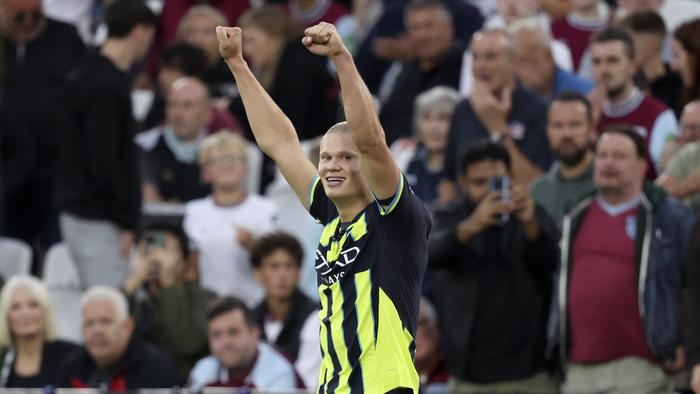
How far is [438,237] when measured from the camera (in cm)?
1084

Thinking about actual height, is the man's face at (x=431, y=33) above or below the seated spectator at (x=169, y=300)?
above

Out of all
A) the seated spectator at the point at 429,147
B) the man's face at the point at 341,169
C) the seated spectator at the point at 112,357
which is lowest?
the seated spectator at the point at 112,357

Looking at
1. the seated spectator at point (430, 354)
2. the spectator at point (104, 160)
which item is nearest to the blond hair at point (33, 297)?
the spectator at point (104, 160)

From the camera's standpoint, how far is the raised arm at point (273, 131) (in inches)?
292

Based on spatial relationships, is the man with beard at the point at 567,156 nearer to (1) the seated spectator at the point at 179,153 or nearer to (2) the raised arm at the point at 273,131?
(1) the seated spectator at the point at 179,153

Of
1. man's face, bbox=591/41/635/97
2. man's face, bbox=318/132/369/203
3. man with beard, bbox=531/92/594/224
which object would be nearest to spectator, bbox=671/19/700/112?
man's face, bbox=591/41/635/97

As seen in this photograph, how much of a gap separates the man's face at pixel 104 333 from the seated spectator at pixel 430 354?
1907 mm

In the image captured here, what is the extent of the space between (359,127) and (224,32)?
91 cm

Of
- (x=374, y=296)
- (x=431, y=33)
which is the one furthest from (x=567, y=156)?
(x=374, y=296)

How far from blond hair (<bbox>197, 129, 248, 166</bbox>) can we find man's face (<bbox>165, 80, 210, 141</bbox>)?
583 millimetres

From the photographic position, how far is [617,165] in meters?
10.4

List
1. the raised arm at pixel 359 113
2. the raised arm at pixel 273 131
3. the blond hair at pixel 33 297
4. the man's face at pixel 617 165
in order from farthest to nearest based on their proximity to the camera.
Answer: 1. the blond hair at pixel 33 297
2. the man's face at pixel 617 165
3. the raised arm at pixel 273 131
4. the raised arm at pixel 359 113

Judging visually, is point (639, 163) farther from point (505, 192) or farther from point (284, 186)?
point (284, 186)

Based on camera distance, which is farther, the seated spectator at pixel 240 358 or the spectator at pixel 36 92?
the spectator at pixel 36 92
